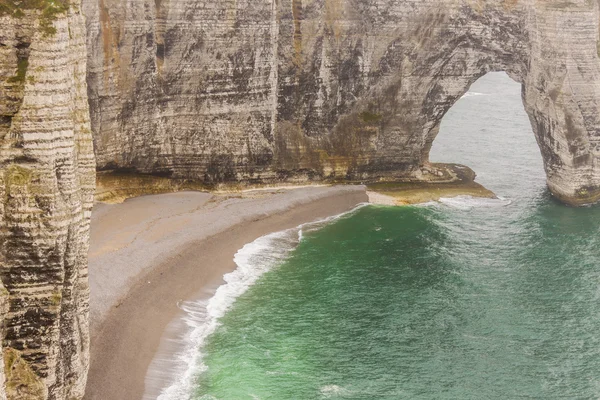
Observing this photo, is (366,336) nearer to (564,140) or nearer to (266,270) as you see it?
(266,270)

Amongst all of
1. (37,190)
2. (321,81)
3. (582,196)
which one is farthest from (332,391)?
(582,196)

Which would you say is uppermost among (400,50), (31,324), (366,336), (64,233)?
(400,50)

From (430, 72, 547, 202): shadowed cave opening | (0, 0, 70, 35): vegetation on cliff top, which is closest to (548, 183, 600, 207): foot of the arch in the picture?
(430, 72, 547, 202): shadowed cave opening

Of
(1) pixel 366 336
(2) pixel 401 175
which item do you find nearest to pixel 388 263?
(1) pixel 366 336

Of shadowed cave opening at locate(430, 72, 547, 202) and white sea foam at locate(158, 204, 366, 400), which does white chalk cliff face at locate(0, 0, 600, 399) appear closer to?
shadowed cave opening at locate(430, 72, 547, 202)

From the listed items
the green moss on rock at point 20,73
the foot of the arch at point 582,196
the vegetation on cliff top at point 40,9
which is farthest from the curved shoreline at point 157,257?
the vegetation on cliff top at point 40,9

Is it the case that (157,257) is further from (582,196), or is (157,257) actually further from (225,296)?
(582,196)
